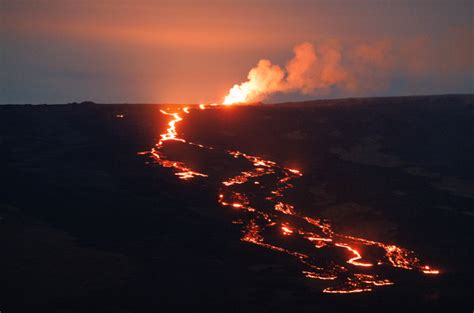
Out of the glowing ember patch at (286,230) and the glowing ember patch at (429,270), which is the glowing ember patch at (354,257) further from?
the glowing ember patch at (286,230)

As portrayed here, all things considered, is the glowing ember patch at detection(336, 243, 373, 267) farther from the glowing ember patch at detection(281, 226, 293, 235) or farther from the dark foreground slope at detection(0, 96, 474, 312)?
the glowing ember patch at detection(281, 226, 293, 235)

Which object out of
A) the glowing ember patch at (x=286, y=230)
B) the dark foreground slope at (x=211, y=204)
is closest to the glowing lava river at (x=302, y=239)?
the glowing ember patch at (x=286, y=230)

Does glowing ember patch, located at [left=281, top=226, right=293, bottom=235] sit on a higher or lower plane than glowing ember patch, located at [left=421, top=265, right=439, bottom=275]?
higher

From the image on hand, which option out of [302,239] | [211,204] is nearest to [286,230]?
[302,239]

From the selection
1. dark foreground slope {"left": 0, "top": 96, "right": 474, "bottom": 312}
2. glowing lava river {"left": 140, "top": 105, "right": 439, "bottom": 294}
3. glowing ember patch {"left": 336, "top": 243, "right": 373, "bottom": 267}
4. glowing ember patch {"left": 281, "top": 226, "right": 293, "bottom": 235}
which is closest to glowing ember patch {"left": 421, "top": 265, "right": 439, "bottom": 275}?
glowing lava river {"left": 140, "top": 105, "right": 439, "bottom": 294}

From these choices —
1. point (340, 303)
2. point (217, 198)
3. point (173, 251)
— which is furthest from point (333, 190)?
point (340, 303)

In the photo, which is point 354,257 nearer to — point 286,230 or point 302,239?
→ point 302,239

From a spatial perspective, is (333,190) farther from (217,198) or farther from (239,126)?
(239,126)
